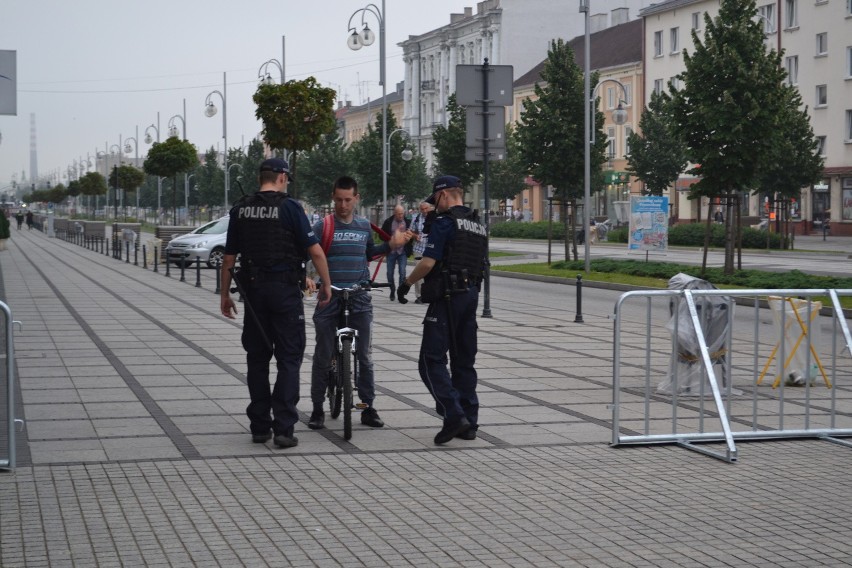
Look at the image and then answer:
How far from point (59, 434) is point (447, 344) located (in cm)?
285

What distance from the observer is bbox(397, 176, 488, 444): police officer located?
9023 millimetres

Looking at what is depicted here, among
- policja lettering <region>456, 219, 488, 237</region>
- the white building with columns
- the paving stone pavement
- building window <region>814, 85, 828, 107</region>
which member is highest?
the white building with columns

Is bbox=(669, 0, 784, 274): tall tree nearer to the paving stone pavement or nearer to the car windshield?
the car windshield

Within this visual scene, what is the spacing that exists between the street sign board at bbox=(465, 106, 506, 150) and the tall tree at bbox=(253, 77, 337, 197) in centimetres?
1607

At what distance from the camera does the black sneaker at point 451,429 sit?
29.5ft

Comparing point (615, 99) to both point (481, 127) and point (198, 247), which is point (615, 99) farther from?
point (481, 127)

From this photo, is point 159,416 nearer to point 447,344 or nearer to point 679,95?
point 447,344

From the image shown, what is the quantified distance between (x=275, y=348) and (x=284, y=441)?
0.68 m

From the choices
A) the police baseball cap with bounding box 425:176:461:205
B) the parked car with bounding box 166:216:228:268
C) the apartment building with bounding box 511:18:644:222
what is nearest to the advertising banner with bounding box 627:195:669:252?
the parked car with bounding box 166:216:228:268

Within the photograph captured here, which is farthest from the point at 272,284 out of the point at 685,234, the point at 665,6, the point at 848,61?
the point at 665,6

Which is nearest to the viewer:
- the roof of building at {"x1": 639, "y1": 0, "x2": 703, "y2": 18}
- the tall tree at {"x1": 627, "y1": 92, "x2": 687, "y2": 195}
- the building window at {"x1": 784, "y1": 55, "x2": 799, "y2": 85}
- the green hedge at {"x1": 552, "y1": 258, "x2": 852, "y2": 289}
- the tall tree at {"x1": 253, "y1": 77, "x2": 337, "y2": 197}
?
the green hedge at {"x1": 552, "y1": 258, "x2": 852, "y2": 289}

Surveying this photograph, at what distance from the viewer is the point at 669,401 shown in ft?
35.7

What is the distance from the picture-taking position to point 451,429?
901cm

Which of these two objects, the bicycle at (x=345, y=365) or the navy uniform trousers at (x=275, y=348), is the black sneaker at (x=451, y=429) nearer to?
the bicycle at (x=345, y=365)
